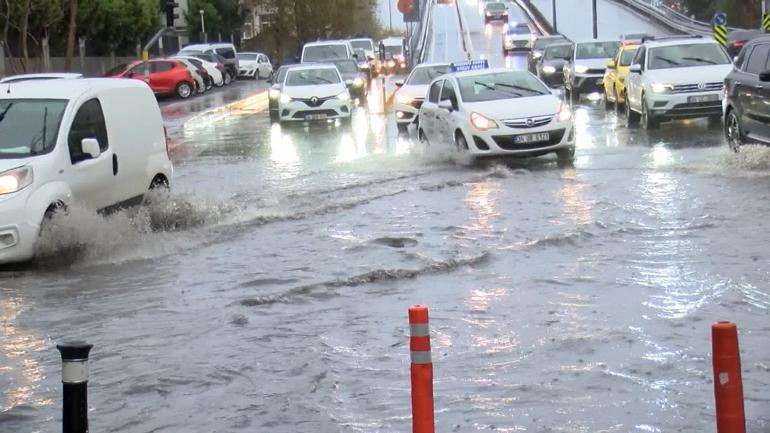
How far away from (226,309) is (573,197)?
6.51m

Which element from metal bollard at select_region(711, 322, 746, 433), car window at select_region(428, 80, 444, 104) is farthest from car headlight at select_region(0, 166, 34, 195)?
car window at select_region(428, 80, 444, 104)

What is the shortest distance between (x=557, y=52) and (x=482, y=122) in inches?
1087

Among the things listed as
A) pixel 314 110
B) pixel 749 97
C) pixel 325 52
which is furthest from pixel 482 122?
pixel 325 52

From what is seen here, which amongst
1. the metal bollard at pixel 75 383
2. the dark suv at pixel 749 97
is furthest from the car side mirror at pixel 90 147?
the dark suv at pixel 749 97

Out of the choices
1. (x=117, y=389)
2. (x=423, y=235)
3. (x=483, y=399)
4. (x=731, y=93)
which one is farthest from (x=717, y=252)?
(x=731, y=93)

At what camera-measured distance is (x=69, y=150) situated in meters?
11.8

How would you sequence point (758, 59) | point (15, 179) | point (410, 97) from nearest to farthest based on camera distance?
point (15, 179) → point (758, 59) → point (410, 97)

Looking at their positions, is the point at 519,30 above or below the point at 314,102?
above

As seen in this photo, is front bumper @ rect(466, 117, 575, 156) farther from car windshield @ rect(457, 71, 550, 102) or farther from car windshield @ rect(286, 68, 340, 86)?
car windshield @ rect(286, 68, 340, 86)

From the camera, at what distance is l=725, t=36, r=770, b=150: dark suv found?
16.2 m

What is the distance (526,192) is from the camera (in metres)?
15.7

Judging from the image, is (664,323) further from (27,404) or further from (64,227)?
(64,227)

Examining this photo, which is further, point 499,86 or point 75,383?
point 499,86

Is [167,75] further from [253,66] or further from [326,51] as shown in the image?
[253,66]
